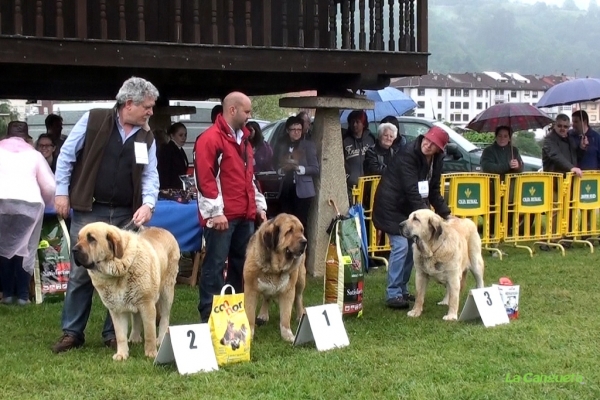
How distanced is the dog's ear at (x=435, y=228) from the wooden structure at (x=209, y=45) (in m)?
2.70

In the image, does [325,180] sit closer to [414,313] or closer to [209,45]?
[209,45]

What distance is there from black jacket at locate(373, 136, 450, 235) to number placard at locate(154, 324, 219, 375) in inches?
109

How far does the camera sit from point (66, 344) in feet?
18.5

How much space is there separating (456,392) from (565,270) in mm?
5411

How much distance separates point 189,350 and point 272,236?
1256 millimetres

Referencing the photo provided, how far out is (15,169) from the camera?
7.35 m

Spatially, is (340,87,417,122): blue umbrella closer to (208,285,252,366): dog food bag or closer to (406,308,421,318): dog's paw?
(406,308,421,318): dog's paw

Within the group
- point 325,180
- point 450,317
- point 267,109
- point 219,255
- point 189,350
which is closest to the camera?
point 189,350

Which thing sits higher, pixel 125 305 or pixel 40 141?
pixel 40 141

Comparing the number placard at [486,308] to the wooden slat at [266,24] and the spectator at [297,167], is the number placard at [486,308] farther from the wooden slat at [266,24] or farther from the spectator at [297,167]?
the wooden slat at [266,24]

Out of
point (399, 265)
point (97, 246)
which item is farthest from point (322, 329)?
point (399, 265)

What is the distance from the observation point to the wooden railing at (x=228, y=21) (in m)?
8.16

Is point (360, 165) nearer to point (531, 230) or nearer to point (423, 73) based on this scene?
point (423, 73)

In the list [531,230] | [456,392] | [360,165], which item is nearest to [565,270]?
[531,230]
